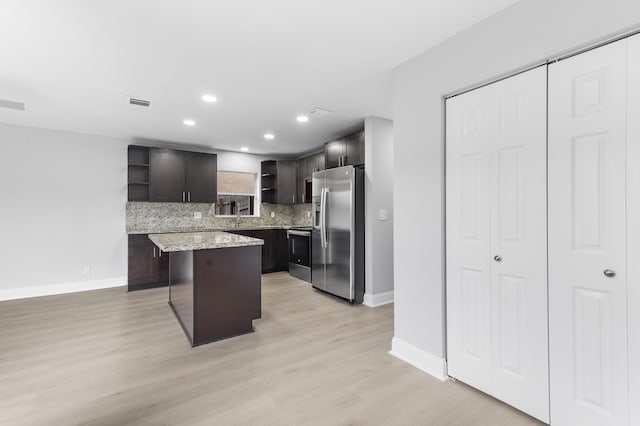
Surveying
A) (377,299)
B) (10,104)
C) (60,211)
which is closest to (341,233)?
(377,299)

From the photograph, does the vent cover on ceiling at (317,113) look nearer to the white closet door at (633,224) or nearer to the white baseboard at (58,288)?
the white closet door at (633,224)

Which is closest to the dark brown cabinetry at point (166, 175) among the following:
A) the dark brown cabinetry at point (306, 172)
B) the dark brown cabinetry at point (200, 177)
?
the dark brown cabinetry at point (200, 177)

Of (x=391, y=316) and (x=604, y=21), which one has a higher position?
(x=604, y=21)

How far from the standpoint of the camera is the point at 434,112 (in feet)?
7.35

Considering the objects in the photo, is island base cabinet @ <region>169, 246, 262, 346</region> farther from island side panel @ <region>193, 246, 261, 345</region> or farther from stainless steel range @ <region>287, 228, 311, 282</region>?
stainless steel range @ <region>287, 228, 311, 282</region>

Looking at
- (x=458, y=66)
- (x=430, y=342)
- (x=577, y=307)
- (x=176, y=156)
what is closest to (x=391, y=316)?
(x=430, y=342)

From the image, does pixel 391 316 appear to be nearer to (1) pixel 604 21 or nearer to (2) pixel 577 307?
(2) pixel 577 307

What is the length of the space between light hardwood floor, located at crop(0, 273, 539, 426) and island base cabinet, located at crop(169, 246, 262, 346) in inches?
5.6

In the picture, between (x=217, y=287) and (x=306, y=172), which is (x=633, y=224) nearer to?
(x=217, y=287)

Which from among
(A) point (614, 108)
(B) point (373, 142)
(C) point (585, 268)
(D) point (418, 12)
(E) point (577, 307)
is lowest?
(E) point (577, 307)

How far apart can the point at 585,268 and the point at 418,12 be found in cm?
Answer: 180

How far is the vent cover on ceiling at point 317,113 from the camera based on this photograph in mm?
3668

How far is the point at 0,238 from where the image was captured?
14.0ft

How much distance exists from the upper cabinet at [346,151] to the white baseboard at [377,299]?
187 cm
